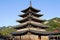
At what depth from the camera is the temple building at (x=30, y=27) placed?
3816cm

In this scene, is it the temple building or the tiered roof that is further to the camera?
the tiered roof

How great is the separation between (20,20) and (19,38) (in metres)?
4.02

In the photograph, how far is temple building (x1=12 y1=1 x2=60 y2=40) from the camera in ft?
125

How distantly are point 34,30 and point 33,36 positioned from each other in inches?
48.1

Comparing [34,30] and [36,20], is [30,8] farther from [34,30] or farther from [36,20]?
[34,30]

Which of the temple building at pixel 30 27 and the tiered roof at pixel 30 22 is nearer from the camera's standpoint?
the temple building at pixel 30 27

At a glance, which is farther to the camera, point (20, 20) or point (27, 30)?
point (20, 20)

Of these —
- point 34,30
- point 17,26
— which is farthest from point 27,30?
point 17,26

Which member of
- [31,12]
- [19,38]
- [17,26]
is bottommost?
[19,38]

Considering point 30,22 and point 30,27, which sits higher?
point 30,22

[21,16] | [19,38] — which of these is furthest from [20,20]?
[19,38]

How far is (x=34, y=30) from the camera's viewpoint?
38531mm

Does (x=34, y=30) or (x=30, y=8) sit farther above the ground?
(x=30, y=8)

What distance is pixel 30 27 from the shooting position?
39.0m
